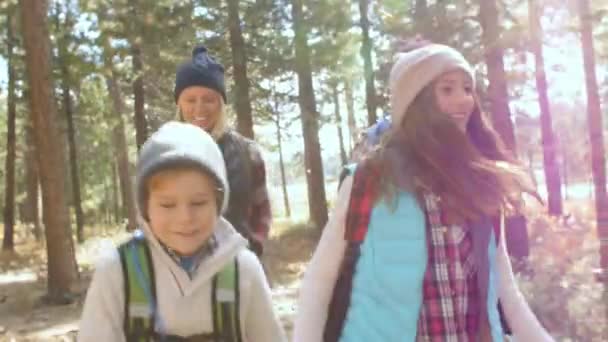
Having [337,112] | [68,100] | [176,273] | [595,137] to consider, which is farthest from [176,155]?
[337,112]

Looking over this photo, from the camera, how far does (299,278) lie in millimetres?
16031

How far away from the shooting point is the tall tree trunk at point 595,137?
1577 cm

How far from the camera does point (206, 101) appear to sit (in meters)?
3.97

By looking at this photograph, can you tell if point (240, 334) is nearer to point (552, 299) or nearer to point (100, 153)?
point (552, 299)

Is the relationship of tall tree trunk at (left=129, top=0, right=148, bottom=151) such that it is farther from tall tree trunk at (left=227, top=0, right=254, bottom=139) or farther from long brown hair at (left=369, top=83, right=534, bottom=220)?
long brown hair at (left=369, top=83, right=534, bottom=220)

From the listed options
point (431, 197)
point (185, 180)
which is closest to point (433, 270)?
point (431, 197)

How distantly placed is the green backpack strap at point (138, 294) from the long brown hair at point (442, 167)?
0.89 meters

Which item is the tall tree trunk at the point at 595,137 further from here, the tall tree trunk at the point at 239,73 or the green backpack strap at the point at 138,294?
the green backpack strap at the point at 138,294

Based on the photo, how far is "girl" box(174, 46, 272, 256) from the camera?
3955 millimetres

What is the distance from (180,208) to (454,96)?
1.15 m

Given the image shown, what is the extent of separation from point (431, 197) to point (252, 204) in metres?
1.64

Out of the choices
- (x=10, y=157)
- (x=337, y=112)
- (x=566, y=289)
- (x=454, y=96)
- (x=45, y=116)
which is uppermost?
(x=337, y=112)

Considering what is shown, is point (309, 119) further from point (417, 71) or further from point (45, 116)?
point (417, 71)

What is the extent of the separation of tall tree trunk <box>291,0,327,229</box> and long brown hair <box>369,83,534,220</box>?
18420 mm
